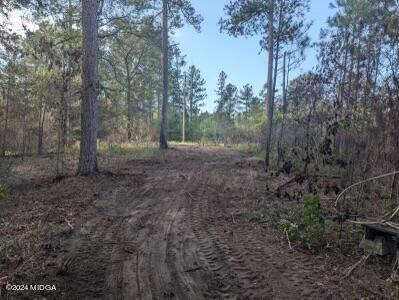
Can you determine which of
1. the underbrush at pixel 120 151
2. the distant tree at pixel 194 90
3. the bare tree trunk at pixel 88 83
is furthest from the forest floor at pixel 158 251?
the distant tree at pixel 194 90

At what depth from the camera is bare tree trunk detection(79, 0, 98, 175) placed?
866 centimetres

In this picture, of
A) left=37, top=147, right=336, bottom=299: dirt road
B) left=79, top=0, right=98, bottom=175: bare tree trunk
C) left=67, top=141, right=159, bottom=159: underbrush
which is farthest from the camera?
left=67, top=141, right=159, bottom=159: underbrush

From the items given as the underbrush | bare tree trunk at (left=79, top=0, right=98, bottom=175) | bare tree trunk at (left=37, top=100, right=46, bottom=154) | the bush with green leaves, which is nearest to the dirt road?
the bush with green leaves

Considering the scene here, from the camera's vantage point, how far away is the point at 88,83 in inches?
341

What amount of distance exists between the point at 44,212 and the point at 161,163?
6798mm

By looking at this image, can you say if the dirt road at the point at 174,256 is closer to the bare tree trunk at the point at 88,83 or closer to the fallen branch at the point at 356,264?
the fallen branch at the point at 356,264

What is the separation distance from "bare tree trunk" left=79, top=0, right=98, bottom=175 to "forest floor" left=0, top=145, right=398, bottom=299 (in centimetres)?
148

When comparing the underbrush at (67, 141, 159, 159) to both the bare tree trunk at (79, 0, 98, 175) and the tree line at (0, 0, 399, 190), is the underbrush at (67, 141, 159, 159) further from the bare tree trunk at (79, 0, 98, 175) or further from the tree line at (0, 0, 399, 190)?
the bare tree trunk at (79, 0, 98, 175)

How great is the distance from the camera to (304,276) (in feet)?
11.9

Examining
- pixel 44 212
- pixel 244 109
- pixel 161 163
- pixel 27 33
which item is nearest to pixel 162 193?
pixel 44 212

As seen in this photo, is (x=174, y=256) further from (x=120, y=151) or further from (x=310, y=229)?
(x=120, y=151)

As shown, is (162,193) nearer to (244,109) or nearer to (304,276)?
(304,276)

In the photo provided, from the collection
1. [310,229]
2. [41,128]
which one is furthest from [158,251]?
[41,128]

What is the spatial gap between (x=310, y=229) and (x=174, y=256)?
1.94 meters
